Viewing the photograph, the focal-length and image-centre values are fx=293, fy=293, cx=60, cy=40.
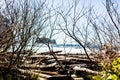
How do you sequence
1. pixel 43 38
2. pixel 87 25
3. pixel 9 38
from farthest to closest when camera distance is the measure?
pixel 87 25 < pixel 43 38 < pixel 9 38

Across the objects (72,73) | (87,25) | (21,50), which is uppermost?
(87,25)

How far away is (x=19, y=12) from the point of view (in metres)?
9.36

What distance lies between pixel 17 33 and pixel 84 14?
3.24 metres

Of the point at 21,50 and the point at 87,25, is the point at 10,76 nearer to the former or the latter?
the point at 21,50

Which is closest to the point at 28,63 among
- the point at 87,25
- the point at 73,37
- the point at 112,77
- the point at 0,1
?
the point at 73,37

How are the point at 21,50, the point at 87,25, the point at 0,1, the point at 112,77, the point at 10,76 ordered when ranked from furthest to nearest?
1. the point at 87,25
2. the point at 21,50
3. the point at 10,76
4. the point at 0,1
5. the point at 112,77

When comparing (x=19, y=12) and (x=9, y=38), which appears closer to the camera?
(x=9, y=38)

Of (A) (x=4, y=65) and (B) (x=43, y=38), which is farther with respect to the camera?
(B) (x=43, y=38)

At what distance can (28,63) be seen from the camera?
1113cm

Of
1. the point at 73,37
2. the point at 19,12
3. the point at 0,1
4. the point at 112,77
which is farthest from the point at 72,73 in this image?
the point at 112,77

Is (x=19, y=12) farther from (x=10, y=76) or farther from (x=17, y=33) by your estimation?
(x=10, y=76)

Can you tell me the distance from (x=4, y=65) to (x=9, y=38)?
157 cm

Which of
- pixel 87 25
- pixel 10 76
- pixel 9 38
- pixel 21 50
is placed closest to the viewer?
pixel 9 38

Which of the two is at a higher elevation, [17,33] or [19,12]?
[19,12]
